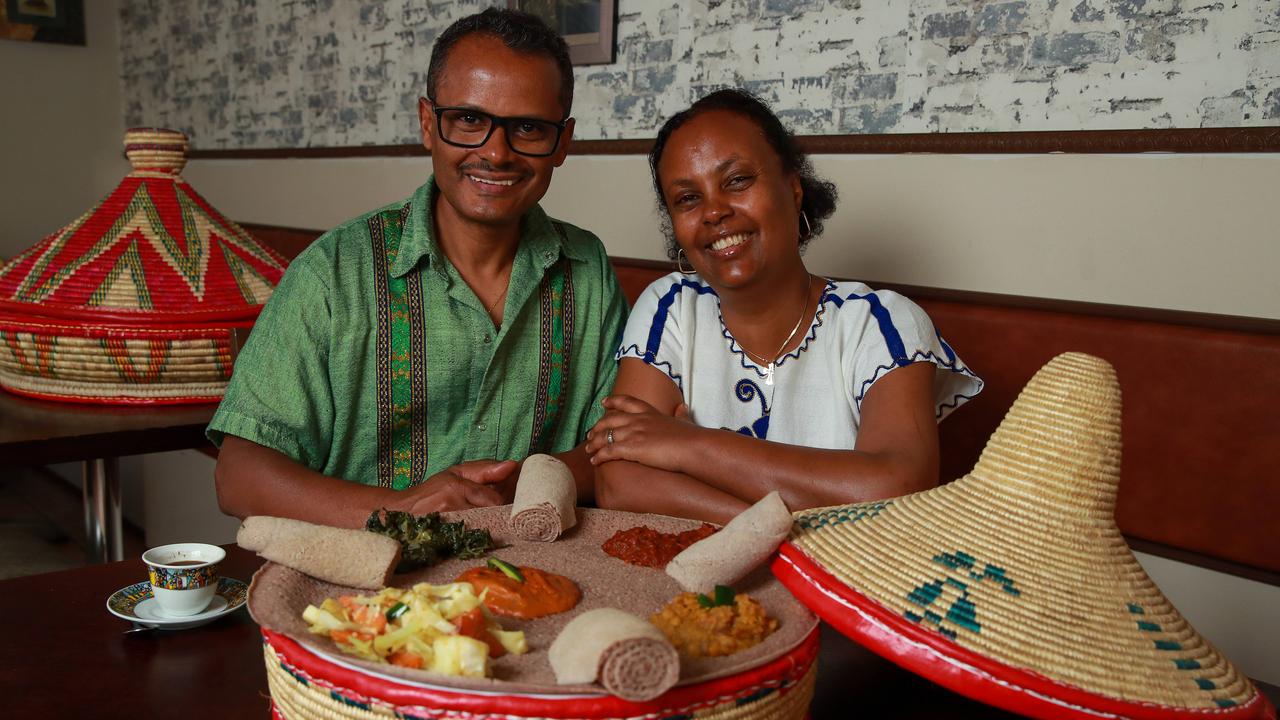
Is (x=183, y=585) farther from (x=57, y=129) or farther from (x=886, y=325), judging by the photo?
(x=57, y=129)

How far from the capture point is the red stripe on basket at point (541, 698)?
777mm

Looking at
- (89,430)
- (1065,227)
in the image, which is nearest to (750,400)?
(1065,227)

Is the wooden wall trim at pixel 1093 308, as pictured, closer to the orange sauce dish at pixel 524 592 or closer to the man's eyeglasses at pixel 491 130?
the man's eyeglasses at pixel 491 130

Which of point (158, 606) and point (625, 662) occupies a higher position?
point (625, 662)

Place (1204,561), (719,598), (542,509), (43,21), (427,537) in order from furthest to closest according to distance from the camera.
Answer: (43,21) → (1204,561) → (542,509) → (427,537) → (719,598)

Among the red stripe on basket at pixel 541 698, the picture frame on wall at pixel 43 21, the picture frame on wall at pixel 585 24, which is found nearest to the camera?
the red stripe on basket at pixel 541 698

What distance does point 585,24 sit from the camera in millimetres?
3115

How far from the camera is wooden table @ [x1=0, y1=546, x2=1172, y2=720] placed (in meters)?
1.00

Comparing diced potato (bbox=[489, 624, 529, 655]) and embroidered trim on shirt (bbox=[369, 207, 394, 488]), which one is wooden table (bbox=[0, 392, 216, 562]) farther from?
diced potato (bbox=[489, 624, 529, 655])

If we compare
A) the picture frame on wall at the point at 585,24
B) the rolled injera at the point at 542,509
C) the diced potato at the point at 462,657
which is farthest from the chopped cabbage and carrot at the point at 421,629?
the picture frame on wall at the point at 585,24

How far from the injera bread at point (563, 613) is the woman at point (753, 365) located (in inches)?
11.6

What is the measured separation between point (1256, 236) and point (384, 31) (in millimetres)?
3116

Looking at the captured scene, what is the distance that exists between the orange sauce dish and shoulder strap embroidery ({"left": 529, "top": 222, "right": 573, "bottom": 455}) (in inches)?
35.6

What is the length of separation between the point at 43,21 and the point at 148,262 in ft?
13.7
